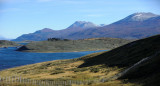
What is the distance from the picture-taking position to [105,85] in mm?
34500

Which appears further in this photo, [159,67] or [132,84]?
[159,67]

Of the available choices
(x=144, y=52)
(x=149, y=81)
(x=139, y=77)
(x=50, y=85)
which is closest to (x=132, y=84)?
(x=149, y=81)

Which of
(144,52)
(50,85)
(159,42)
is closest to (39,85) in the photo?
(50,85)

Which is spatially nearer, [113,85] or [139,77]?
[113,85]

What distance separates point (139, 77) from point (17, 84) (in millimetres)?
21043

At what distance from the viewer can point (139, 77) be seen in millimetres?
36562

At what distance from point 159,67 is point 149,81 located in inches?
216

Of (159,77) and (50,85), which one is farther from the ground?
(159,77)

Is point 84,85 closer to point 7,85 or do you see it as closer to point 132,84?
point 132,84

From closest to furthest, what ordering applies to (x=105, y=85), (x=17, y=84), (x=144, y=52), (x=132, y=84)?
(x=132, y=84)
(x=105, y=85)
(x=17, y=84)
(x=144, y=52)

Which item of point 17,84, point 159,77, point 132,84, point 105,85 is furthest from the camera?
point 17,84

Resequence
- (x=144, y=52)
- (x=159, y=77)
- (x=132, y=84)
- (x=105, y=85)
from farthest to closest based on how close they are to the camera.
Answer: (x=144, y=52)
(x=105, y=85)
(x=132, y=84)
(x=159, y=77)

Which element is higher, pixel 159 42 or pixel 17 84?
pixel 159 42

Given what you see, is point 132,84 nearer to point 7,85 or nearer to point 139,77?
point 139,77
